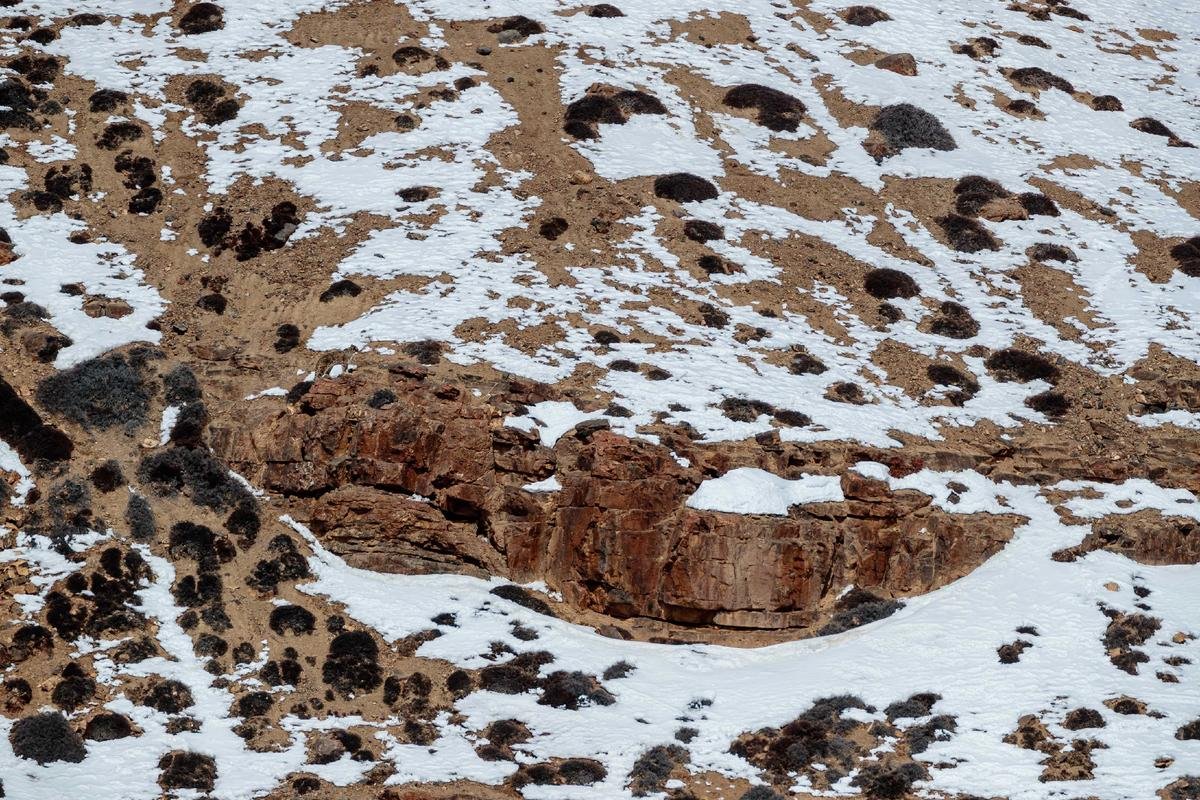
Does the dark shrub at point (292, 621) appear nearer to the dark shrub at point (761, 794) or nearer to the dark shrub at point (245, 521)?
the dark shrub at point (245, 521)

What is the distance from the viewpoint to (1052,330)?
154ft

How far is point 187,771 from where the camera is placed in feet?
97.0

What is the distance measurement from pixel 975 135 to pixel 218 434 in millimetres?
37951

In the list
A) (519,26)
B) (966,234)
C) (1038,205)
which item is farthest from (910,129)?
(519,26)

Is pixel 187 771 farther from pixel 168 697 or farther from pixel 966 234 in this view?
pixel 966 234

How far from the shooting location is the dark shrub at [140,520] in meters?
35.8

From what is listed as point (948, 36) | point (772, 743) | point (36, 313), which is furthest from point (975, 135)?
point (36, 313)

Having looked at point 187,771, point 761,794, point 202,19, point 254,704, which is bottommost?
point 254,704

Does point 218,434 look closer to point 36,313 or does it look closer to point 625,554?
point 36,313

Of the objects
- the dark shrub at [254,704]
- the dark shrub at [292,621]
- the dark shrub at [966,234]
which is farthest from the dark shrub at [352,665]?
the dark shrub at [966,234]

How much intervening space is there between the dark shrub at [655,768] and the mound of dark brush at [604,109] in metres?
29.5

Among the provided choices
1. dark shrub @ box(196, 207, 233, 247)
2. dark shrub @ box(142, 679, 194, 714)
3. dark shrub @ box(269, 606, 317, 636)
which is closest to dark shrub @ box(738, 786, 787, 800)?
dark shrub @ box(269, 606, 317, 636)

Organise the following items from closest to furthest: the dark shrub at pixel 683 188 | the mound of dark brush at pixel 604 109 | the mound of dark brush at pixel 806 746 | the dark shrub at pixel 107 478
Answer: the mound of dark brush at pixel 806 746
the dark shrub at pixel 107 478
the dark shrub at pixel 683 188
the mound of dark brush at pixel 604 109

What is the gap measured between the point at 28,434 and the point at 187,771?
508 inches
